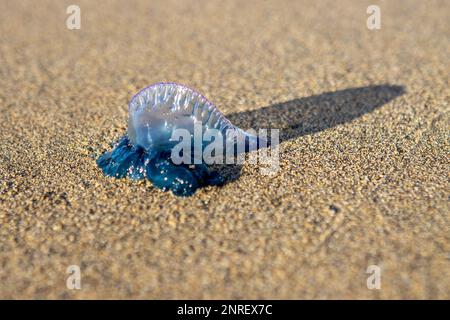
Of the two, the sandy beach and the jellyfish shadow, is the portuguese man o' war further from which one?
the jellyfish shadow

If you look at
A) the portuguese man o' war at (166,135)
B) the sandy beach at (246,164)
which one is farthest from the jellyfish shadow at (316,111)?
the portuguese man o' war at (166,135)

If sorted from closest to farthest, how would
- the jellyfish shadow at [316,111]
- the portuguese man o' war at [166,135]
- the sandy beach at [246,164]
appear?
the sandy beach at [246,164], the portuguese man o' war at [166,135], the jellyfish shadow at [316,111]

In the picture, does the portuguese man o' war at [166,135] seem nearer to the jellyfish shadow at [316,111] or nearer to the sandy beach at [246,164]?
the sandy beach at [246,164]

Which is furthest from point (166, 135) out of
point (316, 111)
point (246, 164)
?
point (316, 111)

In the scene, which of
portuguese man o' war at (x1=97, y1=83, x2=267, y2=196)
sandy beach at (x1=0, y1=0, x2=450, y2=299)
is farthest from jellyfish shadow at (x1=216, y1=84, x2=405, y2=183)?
portuguese man o' war at (x1=97, y1=83, x2=267, y2=196)

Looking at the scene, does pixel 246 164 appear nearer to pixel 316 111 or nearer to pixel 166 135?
pixel 166 135

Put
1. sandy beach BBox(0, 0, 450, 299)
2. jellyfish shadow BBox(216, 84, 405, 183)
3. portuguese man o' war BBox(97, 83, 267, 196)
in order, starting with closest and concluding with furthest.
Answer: sandy beach BBox(0, 0, 450, 299)
portuguese man o' war BBox(97, 83, 267, 196)
jellyfish shadow BBox(216, 84, 405, 183)
